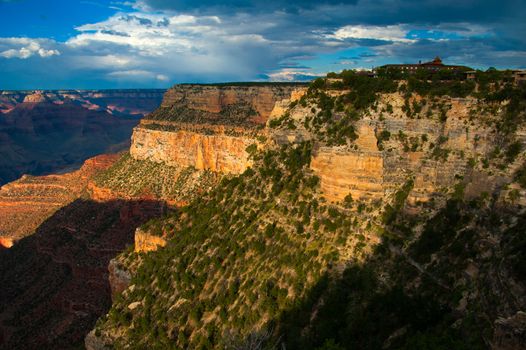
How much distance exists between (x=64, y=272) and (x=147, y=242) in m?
27.6

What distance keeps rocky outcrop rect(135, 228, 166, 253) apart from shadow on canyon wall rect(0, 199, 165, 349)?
12.1 m

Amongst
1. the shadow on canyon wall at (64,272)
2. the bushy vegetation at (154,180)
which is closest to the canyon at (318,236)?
the shadow on canyon wall at (64,272)

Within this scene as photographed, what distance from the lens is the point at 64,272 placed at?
81375 mm

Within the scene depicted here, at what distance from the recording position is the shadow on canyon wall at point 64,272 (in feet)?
221

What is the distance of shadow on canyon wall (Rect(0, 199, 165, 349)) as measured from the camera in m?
67.4

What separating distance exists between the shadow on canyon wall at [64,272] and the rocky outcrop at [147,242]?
39.9ft

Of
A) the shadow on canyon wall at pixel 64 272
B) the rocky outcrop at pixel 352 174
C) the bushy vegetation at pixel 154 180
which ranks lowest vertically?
the shadow on canyon wall at pixel 64 272

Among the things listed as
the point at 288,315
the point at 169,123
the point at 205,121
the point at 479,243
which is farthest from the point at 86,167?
the point at 479,243

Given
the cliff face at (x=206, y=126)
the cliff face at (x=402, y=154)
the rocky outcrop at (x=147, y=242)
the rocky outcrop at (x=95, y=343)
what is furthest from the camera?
the cliff face at (x=206, y=126)

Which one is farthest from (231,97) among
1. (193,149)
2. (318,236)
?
(318,236)

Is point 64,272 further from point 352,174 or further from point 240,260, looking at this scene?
point 352,174

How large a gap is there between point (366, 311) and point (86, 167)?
108051 millimetres

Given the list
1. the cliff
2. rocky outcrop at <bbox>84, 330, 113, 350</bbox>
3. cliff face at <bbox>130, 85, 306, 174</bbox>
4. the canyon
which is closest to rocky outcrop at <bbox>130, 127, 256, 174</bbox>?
cliff face at <bbox>130, 85, 306, 174</bbox>

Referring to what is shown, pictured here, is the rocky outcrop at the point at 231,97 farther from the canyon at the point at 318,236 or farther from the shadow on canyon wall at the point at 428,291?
the shadow on canyon wall at the point at 428,291
